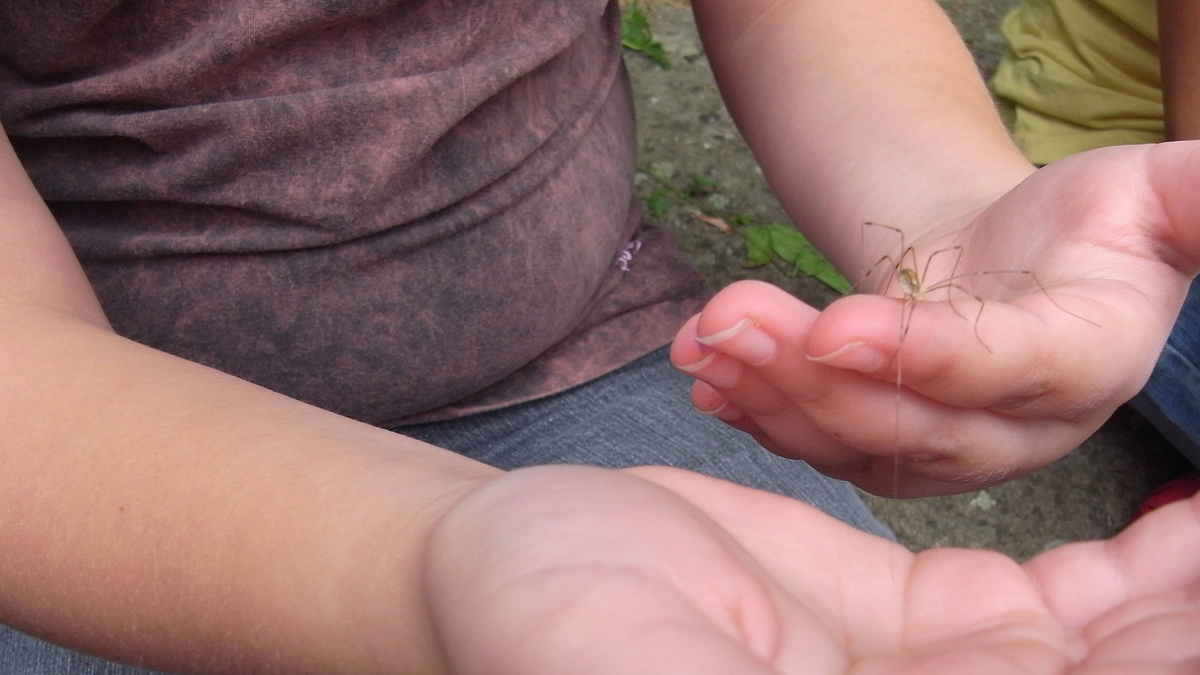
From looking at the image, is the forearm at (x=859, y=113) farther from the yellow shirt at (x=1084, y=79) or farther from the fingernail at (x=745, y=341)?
the yellow shirt at (x=1084, y=79)

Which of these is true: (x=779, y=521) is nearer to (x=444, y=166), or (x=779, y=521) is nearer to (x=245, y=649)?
(x=245, y=649)

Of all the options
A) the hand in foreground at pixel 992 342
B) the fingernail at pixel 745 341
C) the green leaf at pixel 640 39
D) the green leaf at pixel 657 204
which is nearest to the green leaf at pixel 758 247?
the green leaf at pixel 657 204

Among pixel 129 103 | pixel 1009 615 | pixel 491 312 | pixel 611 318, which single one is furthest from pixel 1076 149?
pixel 129 103

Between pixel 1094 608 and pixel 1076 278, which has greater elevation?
pixel 1076 278

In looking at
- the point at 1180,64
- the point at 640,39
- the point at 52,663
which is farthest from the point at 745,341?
the point at 640,39

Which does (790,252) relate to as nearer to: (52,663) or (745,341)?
(745,341)

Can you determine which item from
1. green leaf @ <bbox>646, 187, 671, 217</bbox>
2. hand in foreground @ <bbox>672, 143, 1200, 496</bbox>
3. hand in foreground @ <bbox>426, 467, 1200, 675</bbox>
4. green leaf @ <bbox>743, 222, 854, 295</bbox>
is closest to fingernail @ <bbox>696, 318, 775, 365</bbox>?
hand in foreground @ <bbox>672, 143, 1200, 496</bbox>
